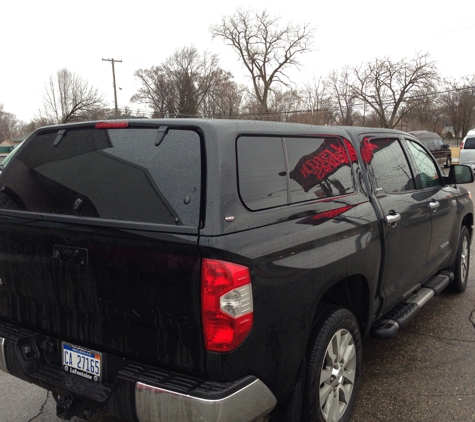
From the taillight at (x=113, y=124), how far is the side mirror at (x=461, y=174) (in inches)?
145

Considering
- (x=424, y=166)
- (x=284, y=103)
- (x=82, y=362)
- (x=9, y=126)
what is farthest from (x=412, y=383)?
(x=9, y=126)

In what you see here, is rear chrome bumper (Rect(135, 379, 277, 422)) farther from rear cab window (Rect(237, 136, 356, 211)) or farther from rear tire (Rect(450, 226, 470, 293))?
rear tire (Rect(450, 226, 470, 293))

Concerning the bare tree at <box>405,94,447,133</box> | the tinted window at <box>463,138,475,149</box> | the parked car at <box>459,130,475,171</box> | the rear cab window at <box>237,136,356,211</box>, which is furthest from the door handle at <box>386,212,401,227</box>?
the bare tree at <box>405,94,447,133</box>

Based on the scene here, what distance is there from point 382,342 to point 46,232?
10.3 feet

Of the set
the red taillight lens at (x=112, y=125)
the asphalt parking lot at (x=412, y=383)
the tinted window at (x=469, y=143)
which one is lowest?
the asphalt parking lot at (x=412, y=383)

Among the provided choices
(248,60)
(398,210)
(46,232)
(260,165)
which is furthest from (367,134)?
(248,60)

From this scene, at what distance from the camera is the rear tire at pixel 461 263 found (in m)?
5.23

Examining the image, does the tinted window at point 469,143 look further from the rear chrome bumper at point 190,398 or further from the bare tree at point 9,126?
the bare tree at point 9,126

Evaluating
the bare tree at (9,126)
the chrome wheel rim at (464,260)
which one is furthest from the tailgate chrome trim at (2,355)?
the bare tree at (9,126)

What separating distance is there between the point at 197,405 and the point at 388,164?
105 inches

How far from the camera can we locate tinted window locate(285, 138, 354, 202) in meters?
2.71

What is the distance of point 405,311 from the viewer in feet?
12.2

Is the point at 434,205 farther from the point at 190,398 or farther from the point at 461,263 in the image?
the point at 190,398

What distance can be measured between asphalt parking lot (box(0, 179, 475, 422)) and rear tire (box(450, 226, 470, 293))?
724 mm
